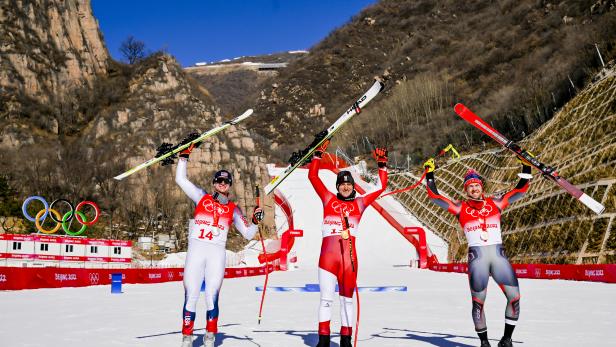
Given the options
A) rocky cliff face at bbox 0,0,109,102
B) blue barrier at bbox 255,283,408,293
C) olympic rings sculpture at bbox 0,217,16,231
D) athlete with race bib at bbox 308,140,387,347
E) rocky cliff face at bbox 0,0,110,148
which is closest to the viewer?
athlete with race bib at bbox 308,140,387,347

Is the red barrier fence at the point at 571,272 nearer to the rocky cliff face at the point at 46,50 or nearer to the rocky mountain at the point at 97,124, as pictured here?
the rocky mountain at the point at 97,124

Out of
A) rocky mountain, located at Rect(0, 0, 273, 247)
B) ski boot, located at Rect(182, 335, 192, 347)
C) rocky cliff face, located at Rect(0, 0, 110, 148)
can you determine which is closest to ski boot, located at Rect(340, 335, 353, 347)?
ski boot, located at Rect(182, 335, 192, 347)

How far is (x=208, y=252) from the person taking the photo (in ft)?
25.7

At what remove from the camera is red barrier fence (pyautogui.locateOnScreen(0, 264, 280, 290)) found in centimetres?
1956

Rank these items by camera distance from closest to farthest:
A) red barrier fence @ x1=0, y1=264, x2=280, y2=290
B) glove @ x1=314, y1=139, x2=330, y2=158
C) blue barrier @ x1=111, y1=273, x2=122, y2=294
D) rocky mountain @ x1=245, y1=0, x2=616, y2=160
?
glove @ x1=314, y1=139, x2=330, y2=158 < blue barrier @ x1=111, y1=273, x2=122, y2=294 < red barrier fence @ x1=0, y1=264, x2=280, y2=290 < rocky mountain @ x1=245, y1=0, x2=616, y2=160

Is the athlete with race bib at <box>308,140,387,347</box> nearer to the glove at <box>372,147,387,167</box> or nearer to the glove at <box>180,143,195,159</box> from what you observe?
the glove at <box>372,147,387,167</box>

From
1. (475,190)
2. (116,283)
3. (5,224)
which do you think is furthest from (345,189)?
(5,224)

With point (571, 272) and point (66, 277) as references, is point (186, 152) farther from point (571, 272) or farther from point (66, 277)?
point (571, 272)

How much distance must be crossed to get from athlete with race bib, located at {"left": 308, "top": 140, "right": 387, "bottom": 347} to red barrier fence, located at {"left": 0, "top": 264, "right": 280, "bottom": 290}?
51.6ft

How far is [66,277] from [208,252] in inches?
624

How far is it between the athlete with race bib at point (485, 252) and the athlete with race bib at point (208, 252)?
3.33 metres

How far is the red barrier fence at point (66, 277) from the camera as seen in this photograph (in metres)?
19.6

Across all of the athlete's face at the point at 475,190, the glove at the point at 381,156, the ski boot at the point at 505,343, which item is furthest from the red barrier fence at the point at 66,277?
the ski boot at the point at 505,343

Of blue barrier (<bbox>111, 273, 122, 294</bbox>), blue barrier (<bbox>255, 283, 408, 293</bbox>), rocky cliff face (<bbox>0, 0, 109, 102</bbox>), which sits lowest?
blue barrier (<bbox>255, 283, 408, 293</bbox>)
